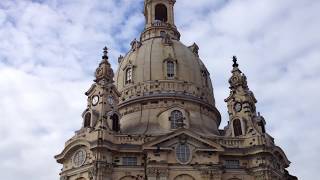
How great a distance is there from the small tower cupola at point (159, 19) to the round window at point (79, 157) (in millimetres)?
22304

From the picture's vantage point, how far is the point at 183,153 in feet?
157

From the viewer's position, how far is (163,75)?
188 feet

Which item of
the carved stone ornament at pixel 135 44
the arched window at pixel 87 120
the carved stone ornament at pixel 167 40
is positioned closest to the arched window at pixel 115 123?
the arched window at pixel 87 120

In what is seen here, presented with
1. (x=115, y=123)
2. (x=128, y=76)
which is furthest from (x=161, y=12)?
(x=115, y=123)

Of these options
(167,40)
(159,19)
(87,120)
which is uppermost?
(159,19)

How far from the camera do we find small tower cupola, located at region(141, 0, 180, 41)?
216 ft

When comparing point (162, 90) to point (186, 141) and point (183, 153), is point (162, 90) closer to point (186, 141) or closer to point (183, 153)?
point (186, 141)

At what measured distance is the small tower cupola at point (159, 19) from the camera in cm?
6581

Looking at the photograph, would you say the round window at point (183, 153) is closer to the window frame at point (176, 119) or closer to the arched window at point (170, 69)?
the window frame at point (176, 119)

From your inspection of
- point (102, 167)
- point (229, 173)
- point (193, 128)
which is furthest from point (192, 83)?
point (102, 167)

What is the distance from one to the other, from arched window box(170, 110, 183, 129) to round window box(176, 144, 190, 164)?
3.46 meters

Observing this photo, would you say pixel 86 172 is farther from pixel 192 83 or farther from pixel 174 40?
pixel 174 40

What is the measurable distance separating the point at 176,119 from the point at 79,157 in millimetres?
11050

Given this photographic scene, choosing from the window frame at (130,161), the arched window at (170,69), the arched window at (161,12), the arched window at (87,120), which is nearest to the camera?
the window frame at (130,161)
